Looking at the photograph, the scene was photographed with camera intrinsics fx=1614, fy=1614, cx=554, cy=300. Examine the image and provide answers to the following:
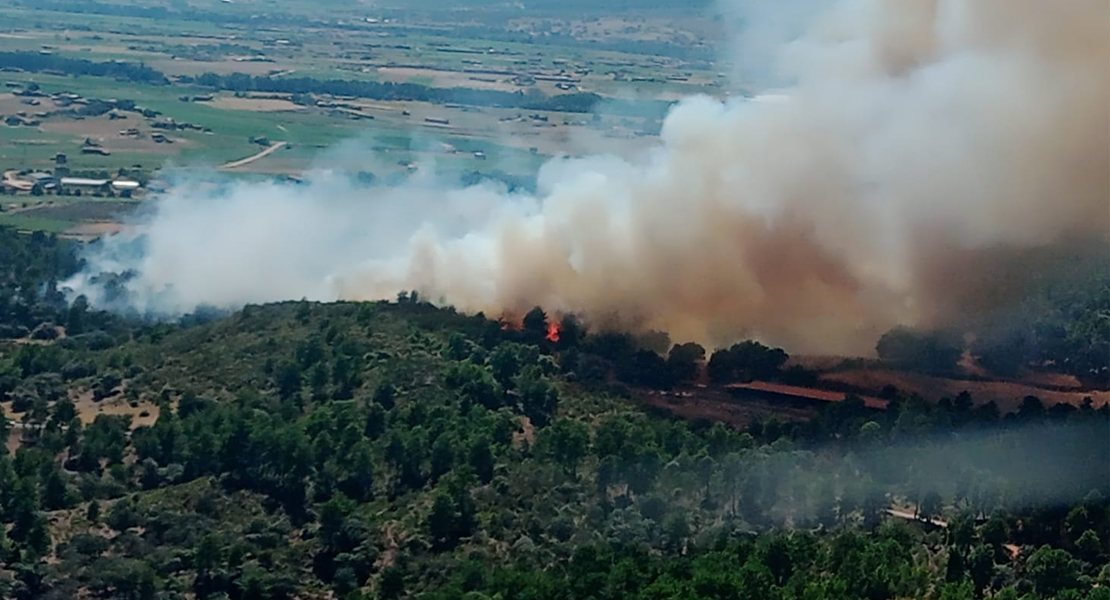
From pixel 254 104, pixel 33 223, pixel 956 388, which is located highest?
pixel 254 104

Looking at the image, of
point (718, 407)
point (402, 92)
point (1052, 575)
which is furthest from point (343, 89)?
point (1052, 575)

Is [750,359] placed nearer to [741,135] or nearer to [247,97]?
[741,135]

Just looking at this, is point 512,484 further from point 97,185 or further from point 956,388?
point 97,185

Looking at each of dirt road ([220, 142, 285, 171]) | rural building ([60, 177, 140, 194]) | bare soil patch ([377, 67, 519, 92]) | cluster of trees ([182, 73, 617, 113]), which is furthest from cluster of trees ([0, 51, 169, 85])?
rural building ([60, 177, 140, 194])

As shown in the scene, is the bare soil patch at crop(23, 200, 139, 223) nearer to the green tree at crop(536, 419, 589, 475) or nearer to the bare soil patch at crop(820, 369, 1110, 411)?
the green tree at crop(536, 419, 589, 475)

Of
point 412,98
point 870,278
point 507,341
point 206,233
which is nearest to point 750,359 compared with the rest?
point 870,278

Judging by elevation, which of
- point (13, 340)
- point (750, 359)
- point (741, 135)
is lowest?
point (13, 340)
